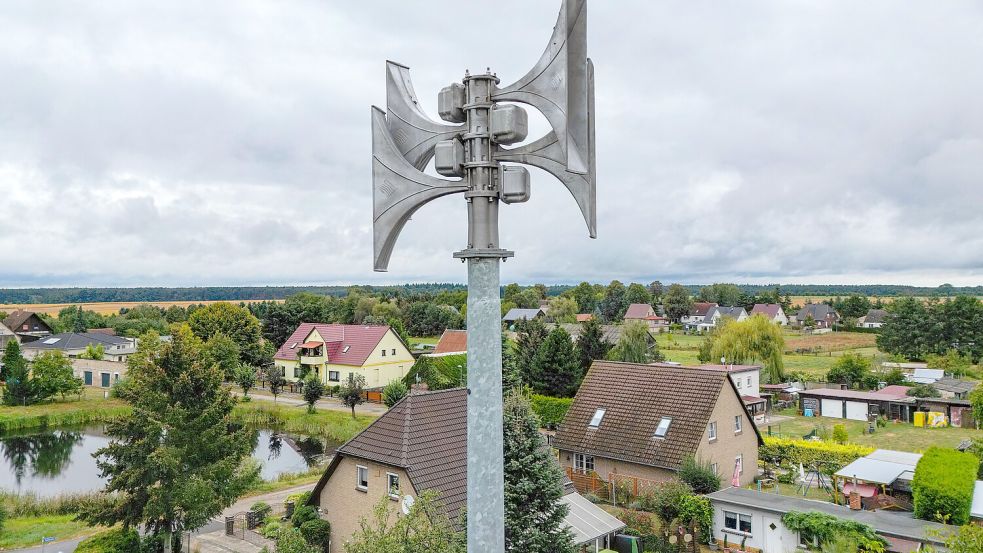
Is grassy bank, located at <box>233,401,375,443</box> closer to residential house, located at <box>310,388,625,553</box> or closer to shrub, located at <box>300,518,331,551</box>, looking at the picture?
shrub, located at <box>300,518,331,551</box>

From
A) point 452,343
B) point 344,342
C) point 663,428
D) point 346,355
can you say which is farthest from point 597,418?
point 452,343

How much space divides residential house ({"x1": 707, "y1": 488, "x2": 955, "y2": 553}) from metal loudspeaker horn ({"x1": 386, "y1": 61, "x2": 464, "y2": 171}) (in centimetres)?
1774

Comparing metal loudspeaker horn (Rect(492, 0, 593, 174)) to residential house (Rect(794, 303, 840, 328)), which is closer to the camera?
metal loudspeaker horn (Rect(492, 0, 593, 174))

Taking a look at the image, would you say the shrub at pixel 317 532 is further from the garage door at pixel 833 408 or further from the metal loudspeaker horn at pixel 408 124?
the garage door at pixel 833 408

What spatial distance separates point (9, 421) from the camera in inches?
1665

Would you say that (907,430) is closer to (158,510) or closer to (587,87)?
(158,510)

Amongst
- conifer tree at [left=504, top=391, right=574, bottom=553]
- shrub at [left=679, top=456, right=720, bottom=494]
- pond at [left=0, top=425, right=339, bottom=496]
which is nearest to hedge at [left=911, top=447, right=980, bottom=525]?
shrub at [left=679, top=456, right=720, bottom=494]

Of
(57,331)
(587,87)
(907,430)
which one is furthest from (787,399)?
(57,331)

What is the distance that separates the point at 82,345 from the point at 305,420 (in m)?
43.5

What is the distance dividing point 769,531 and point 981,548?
10124mm

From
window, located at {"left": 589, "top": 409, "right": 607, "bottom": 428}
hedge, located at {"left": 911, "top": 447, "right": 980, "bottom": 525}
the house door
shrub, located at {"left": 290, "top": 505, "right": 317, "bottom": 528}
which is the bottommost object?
the house door

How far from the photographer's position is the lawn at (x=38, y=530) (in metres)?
20.0

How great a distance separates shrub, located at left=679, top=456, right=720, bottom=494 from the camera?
2139 cm

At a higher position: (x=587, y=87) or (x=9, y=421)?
(x=587, y=87)
